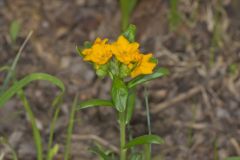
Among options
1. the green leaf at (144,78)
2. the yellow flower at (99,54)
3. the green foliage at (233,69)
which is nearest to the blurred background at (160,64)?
the green foliage at (233,69)

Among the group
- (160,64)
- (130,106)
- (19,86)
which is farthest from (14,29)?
(130,106)

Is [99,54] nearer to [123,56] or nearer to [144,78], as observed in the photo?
[123,56]

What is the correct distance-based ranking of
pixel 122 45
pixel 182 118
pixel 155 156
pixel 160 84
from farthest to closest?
1. pixel 160 84
2. pixel 182 118
3. pixel 155 156
4. pixel 122 45

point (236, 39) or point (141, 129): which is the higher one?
point (236, 39)

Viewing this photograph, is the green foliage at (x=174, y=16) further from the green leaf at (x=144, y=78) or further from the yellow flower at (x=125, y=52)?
the yellow flower at (x=125, y=52)

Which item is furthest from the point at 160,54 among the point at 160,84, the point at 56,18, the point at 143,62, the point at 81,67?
the point at 143,62

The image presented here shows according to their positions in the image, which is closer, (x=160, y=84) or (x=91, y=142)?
(x=91, y=142)

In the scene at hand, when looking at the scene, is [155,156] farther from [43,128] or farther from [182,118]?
[43,128]

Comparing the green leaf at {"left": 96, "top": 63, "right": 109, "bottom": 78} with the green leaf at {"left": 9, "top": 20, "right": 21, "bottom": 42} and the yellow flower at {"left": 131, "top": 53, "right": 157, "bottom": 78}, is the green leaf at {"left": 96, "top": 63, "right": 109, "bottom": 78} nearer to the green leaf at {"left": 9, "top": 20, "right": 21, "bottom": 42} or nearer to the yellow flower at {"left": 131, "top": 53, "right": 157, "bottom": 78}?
the yellow flower at {"left": 131, "top": 53, "right": 157, "bottom": 78}
